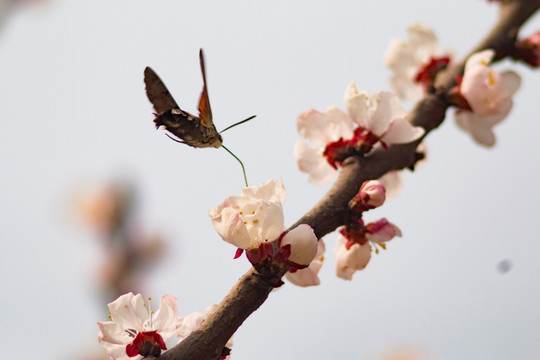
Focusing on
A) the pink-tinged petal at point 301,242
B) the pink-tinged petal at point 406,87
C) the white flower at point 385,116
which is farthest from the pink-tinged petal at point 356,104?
the pink-tinged petal at point 406,87

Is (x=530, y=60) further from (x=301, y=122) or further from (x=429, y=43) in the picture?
(x=301, y=122)

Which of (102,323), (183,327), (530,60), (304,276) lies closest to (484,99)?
(530,60)

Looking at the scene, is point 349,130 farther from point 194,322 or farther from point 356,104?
point 194,322

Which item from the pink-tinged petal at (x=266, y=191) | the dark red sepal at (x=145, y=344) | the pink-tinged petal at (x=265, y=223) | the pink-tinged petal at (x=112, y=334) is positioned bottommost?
the dark red sepal at (x=145, y=344)

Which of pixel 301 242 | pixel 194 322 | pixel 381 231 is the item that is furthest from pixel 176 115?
pixel 381 231

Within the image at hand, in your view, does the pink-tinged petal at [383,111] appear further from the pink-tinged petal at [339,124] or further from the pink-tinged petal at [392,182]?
the pink-tinged petal at [392,182]
